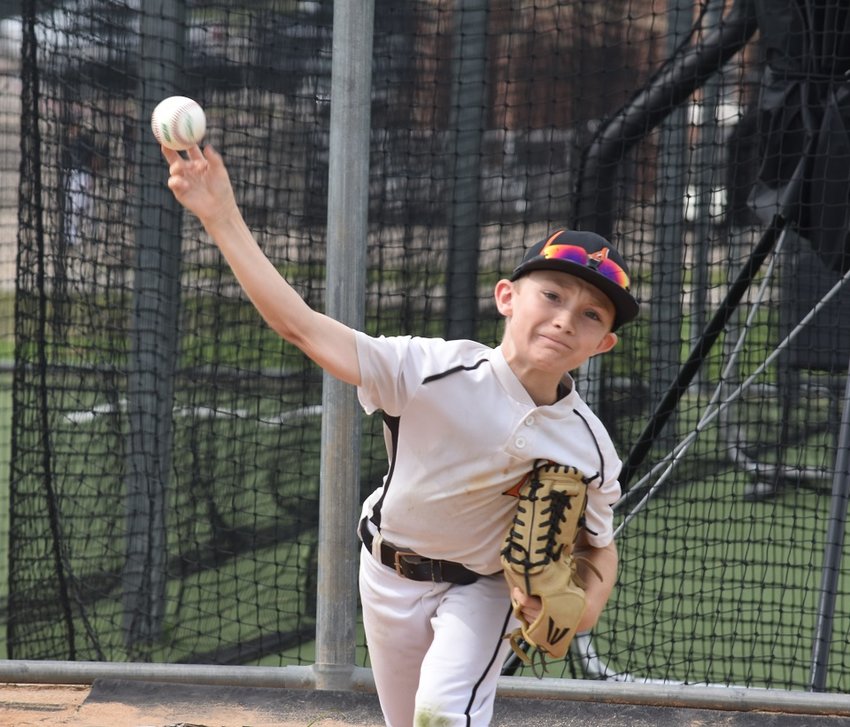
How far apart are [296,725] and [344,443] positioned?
0.71 meters

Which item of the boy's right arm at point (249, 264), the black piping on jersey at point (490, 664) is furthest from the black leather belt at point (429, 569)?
the boy's right arm at point (249, 264)

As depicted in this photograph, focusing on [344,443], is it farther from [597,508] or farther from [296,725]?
[597,508]

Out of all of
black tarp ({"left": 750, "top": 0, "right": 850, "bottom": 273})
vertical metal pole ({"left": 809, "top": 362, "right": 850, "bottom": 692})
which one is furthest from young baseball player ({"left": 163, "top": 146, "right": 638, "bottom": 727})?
black tarp ({"left": 750, "top": 0, "right": 850, "bottom": 273})

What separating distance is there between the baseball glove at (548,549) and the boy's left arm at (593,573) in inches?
2.7

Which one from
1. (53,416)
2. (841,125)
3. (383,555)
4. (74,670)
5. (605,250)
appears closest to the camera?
(605,250)

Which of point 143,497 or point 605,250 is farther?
point 143,497

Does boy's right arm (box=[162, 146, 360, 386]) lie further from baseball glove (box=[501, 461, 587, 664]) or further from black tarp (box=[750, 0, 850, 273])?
black tarp (box=[750, 0, 850, 273])

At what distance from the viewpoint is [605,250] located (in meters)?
2.09

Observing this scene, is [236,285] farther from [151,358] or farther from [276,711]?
[276,711]

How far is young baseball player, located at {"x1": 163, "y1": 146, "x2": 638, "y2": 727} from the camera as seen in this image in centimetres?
203

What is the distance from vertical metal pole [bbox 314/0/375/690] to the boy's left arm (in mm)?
806

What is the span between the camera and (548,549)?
2027mm

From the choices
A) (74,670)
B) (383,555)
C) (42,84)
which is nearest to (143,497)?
(74,670)

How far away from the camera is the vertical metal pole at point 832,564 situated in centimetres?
328
